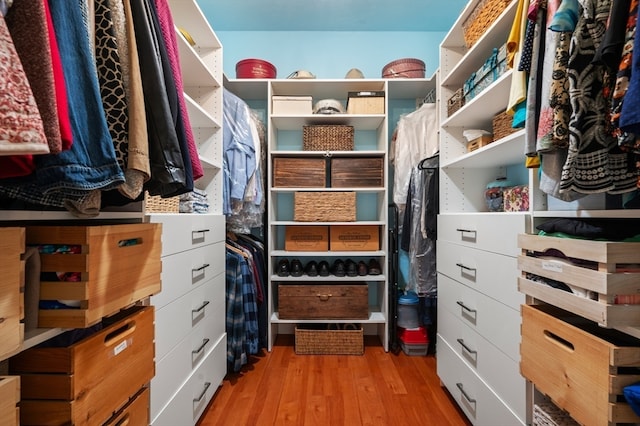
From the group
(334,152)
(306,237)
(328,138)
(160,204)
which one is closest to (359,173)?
(334,152)

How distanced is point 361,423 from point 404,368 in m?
0.58

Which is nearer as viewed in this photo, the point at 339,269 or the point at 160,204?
the point at 160,204

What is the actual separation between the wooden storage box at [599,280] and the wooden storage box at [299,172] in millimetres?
1471

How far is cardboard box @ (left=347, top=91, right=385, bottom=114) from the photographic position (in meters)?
2.05

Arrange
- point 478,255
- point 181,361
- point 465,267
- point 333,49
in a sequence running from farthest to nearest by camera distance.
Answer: point 333,49, point 465,267, point 478,255, point 181,361

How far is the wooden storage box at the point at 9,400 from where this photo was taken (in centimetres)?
45

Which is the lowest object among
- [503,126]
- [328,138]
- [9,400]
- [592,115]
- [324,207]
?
[9,400]

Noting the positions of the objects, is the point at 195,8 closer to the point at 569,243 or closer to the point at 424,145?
the point at 424,145

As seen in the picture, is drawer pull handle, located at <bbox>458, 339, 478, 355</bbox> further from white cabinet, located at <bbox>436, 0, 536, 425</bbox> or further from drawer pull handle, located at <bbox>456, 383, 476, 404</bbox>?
drawer pull handle, located at <bbox>456, 383, 476, 404</bbox>

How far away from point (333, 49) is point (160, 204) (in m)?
1.94

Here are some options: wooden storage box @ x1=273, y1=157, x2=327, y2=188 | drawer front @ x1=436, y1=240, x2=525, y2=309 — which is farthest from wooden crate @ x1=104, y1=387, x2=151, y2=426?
wooden storage box @ x1=273, y1=157, x2=327, y2=188

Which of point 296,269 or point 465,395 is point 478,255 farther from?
point 296,269

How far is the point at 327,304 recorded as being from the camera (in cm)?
200

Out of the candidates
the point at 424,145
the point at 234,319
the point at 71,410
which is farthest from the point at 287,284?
the point at 71,410
